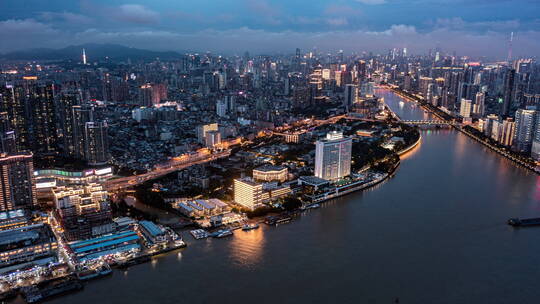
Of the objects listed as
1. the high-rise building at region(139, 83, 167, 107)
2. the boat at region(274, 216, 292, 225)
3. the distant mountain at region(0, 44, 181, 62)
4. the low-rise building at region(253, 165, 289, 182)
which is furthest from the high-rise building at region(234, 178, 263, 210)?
the distant mountain at region(0, 44, 181, 62)

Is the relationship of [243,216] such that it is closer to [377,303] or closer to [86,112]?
[377,303]

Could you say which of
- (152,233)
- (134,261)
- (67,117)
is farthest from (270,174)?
(67,117)

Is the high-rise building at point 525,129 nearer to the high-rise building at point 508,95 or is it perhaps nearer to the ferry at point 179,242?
the high-rise building at point 508,95

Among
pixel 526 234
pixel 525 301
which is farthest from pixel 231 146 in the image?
pixel 525 301

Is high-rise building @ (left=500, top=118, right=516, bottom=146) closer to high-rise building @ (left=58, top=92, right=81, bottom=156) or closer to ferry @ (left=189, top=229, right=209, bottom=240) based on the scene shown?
ferry @ (left=189, top=229, right=209, bottom=240)

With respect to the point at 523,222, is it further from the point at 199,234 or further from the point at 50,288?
the point at 50,288
